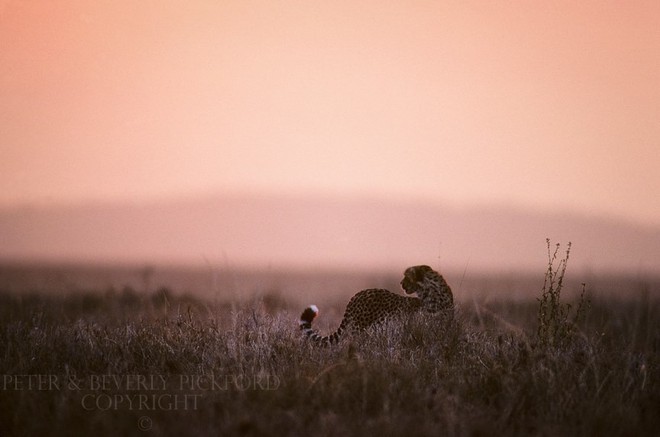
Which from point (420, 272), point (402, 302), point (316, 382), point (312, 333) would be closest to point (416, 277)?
point (420, 272)

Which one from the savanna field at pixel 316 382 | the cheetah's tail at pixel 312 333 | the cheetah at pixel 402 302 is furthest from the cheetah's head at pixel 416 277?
the cheetah's tail at pixel 312 333

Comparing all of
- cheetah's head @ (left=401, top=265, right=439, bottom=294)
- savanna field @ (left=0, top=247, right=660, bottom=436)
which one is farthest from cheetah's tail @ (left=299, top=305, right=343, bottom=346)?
cheetah's head @ (left=401, top=265, right=439, bottom=294)

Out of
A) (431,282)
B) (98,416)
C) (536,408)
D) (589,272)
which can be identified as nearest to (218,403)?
(98,416)

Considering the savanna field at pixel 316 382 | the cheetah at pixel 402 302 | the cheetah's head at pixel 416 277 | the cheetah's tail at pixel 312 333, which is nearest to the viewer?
the savanna field at pixel 316 382

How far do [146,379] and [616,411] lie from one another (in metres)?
3.50

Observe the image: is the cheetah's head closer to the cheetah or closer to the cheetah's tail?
the cheetah

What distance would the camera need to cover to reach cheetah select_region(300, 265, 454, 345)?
7.96 metres

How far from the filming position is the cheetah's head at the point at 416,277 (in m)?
8.54

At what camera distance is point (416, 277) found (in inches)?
340

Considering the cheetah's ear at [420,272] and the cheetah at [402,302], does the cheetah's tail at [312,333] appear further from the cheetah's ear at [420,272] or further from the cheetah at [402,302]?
the cheetah's ear at [420,272]

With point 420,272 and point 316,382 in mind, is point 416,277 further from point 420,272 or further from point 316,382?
point 316,382

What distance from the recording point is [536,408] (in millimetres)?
4898

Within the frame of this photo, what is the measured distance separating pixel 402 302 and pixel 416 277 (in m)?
0.60

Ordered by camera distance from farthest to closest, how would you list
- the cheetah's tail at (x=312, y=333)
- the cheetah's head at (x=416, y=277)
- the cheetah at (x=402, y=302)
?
1. the cheetah's head at (x=416, y=277)
2. the cheetah at (x=402, y=302)
3. the cheetah's tail at (x=312, y=333)
